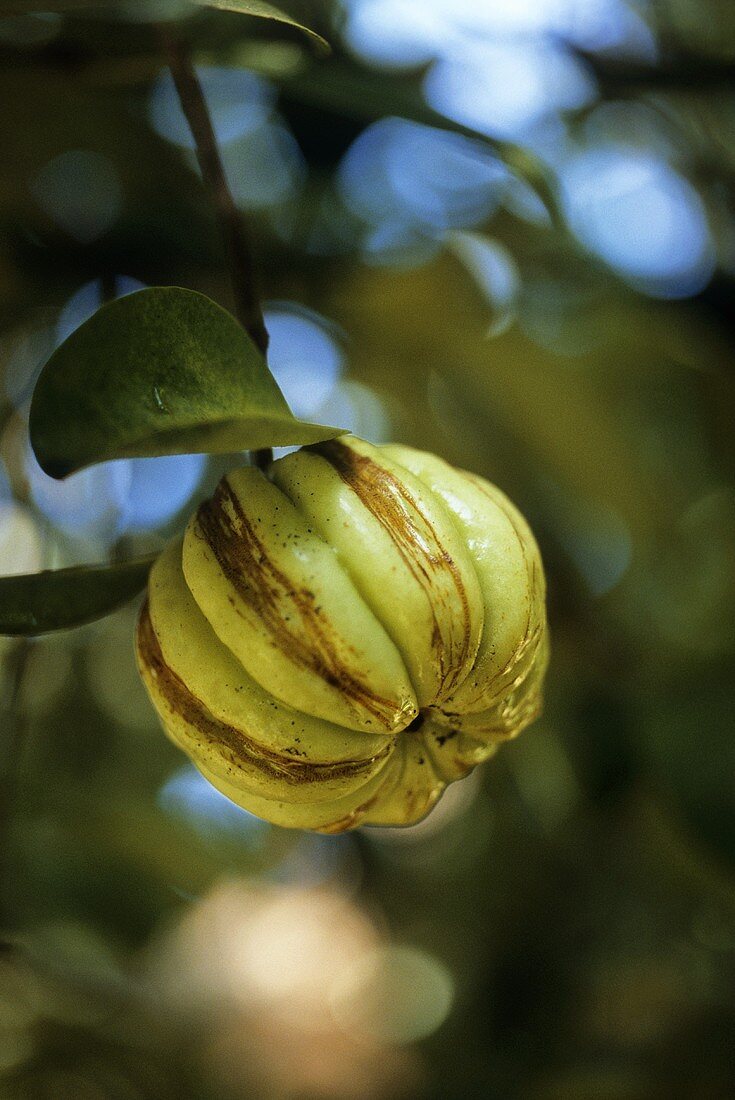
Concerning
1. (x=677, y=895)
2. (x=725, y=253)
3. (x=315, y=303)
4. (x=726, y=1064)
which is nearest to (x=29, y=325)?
(x=315, y=303)

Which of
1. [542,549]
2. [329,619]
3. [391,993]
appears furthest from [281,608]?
[391,993]

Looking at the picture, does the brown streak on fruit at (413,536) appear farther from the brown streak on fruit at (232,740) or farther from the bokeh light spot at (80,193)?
the bokeh light spot at (80,193)

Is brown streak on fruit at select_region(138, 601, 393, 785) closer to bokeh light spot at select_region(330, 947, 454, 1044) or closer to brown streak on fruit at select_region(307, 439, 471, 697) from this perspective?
brown streak on fruit at select_region(307, 439, 471, 697)

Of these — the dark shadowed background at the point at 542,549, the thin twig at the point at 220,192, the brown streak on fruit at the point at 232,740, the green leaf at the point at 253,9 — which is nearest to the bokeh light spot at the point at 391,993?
the dark shadowed background at the point at 542,549

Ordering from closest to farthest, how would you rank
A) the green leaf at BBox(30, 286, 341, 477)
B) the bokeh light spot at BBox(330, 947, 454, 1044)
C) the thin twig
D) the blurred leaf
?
1. the green leaf at BBox(30, 286, 341, 477)
2. the thin twig
3. the blurred leaf
4. the bokeh light spot at BBox(330, 947, 454, 1044)

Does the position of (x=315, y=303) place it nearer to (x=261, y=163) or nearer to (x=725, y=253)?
(x=261, y=163)

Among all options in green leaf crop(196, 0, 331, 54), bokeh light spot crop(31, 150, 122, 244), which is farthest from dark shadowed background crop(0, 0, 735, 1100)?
green leaf crop(196, 0, 331, 54)

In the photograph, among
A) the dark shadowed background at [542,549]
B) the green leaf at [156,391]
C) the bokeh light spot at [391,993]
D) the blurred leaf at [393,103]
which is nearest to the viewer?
the green leaf at [156,391]
